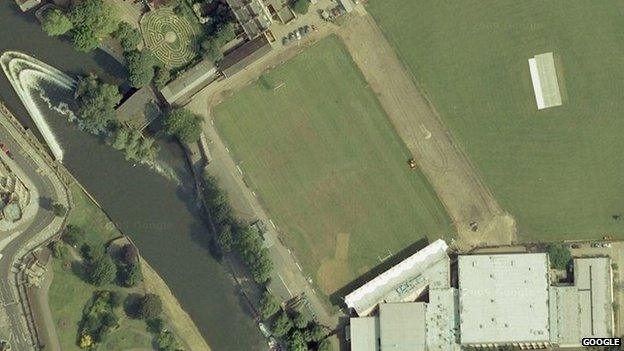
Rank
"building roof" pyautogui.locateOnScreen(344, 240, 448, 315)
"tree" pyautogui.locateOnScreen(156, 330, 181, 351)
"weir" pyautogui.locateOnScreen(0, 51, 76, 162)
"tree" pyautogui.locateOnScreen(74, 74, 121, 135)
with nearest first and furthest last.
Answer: "tree" pyautogui.locateOnScreen(74, 74, 121, 135) < "building roof" pyautogui.locateOnScreen(344, 240, 448, 315) < "tree" pyautogui.locateOnScreen(156, 330, 181, 351) < "weir" pyautogui.locateOnScreen(0, 51, 76, 162)

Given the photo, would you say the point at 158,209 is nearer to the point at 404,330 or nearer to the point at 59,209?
the point at 59,209

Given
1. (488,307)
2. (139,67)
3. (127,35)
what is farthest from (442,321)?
(127,35)

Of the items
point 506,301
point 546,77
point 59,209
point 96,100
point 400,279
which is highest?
point 96,100

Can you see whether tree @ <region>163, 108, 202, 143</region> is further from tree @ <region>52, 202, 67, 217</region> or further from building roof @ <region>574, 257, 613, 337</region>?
building roof @ <region>574, 257, 613, 337</region>

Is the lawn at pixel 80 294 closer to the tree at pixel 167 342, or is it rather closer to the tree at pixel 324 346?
the tree at pixel 167 342

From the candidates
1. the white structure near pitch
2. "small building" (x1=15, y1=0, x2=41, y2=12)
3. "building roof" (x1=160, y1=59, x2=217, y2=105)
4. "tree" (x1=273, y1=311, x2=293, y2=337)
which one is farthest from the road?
the white structure near pitch

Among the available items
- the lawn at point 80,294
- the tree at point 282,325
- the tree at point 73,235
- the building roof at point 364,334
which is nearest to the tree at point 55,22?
the lawn at point 80,294

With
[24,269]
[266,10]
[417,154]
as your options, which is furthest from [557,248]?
[24,269]
